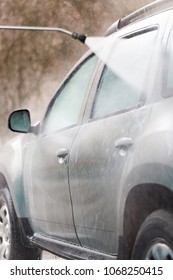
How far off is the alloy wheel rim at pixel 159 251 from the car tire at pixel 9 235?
2.32 metres

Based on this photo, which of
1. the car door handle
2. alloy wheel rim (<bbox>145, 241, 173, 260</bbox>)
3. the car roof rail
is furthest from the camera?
the car roof rail

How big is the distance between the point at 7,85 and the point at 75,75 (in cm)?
4389

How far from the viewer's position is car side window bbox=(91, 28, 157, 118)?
429 cm

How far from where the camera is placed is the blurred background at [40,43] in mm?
46188

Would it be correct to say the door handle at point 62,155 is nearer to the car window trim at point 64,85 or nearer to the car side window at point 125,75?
the car window trim at point 64,85

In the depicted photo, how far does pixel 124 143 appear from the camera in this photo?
405 centimetres

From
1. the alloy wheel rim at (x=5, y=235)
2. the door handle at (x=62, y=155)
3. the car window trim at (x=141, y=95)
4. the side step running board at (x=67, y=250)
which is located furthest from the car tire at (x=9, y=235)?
the car window trim at (x=141, y=95)

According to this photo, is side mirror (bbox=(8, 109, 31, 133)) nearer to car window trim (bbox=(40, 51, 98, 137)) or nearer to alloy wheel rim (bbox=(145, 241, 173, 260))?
car window trim (bbox=(40, 51, 98, 137))

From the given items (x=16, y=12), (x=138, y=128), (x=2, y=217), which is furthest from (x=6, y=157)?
(x=16, y=12)

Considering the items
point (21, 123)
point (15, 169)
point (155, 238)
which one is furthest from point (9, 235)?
point (155, 238)

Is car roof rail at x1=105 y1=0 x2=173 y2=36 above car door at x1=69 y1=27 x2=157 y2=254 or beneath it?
above

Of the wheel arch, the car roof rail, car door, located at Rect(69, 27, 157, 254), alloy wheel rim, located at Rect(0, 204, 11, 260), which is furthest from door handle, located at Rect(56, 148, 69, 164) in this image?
alloy wheel rim, located at Rect(0, 204, 11, 260)

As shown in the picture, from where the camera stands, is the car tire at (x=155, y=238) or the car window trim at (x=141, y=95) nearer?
the car tire at (x=155, y=238)

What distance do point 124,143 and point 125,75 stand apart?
1.94 ft
